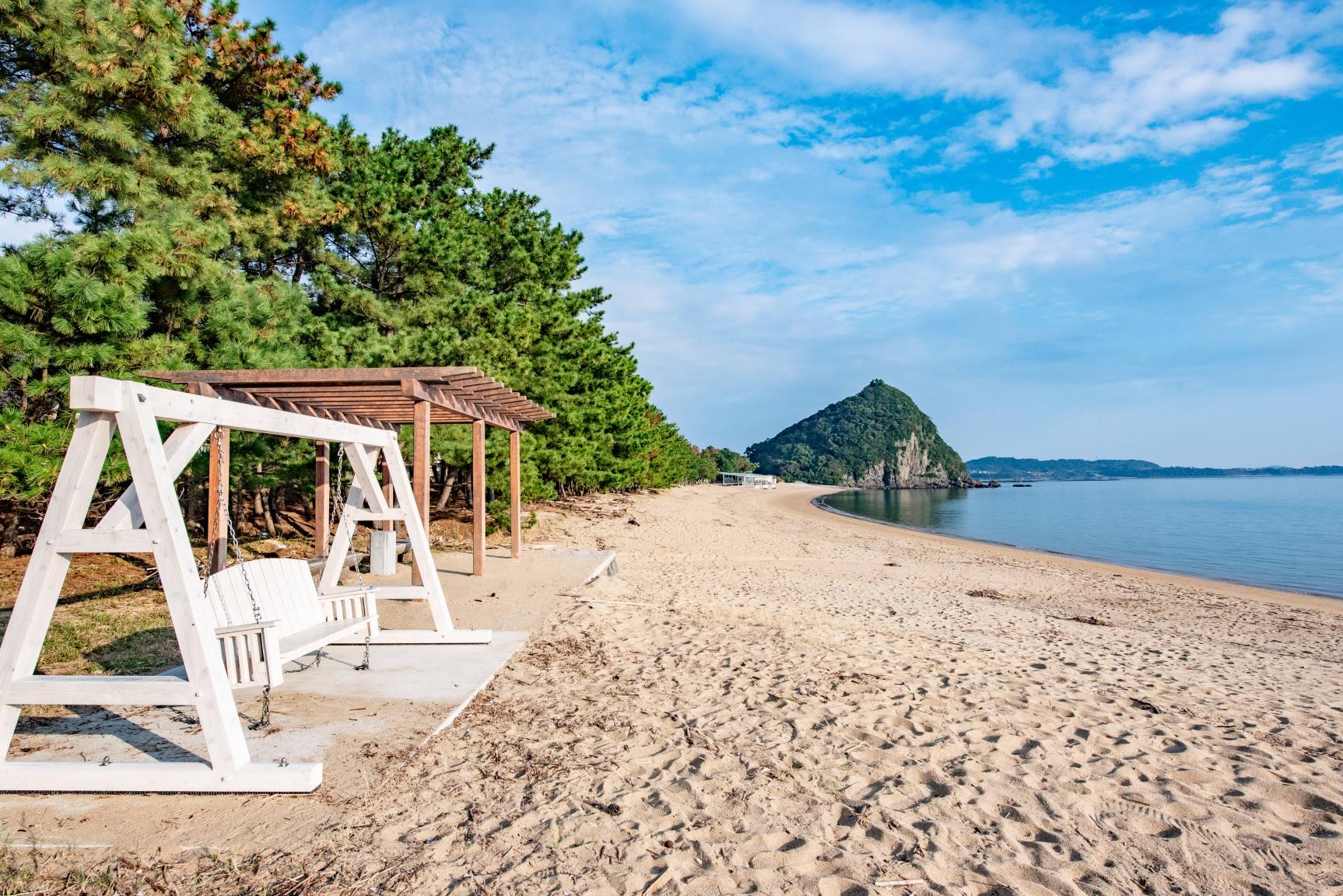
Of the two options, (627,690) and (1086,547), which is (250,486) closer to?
(627,690)

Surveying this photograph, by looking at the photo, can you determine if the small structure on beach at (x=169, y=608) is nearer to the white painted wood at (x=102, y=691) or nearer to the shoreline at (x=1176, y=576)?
the white painted wood at (x=102, y=691)

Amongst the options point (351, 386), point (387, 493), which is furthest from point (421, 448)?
point (387, 493)

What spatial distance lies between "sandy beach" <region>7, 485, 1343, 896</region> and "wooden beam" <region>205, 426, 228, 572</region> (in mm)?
3203

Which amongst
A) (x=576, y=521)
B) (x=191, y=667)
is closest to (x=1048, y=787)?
(x=191, y=667)

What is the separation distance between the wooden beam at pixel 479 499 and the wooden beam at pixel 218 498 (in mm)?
3077

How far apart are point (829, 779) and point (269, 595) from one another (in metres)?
3.57

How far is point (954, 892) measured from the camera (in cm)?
280

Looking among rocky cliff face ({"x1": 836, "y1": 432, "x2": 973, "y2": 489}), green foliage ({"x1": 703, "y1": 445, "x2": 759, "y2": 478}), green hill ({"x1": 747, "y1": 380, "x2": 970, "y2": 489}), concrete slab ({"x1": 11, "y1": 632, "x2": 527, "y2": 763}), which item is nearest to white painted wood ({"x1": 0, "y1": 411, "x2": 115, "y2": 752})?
concrete slab ({"x1": 11, "y1": 632, "x2": 527, "y2": 763})

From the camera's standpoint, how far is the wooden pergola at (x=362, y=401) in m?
6.99

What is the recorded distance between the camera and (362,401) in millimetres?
8438

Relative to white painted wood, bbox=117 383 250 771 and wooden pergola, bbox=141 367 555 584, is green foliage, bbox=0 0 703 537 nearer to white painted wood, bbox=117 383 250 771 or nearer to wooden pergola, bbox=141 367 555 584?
wooden pergola, bbox=141 367 555 584

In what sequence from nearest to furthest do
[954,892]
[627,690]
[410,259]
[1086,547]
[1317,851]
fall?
[954,892] → [1317,851] → [627,690] → [410,259] → [1086,547]

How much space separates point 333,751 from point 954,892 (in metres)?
3.07

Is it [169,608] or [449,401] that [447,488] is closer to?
[449,401]
